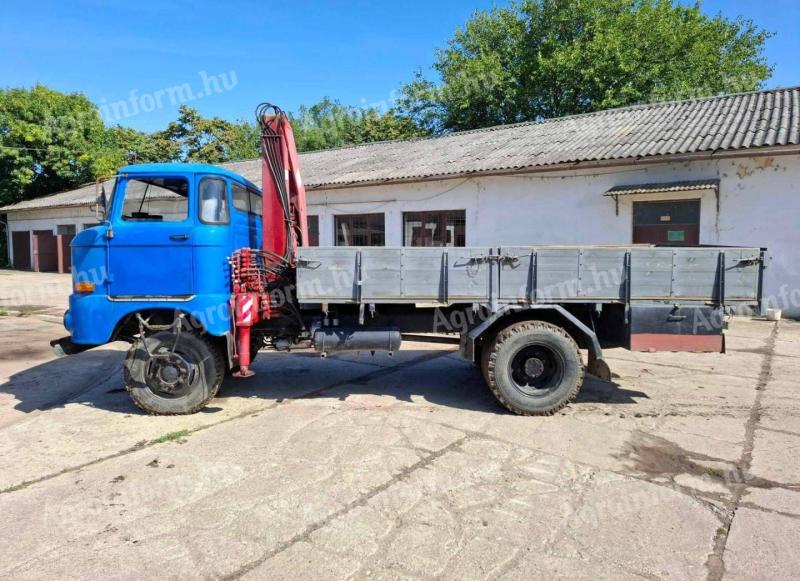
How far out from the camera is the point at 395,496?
3.55m

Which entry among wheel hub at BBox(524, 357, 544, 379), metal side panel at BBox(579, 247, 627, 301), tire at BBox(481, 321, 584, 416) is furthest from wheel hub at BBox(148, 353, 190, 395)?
metal side panel at BBox(579, 247, 627, 301)

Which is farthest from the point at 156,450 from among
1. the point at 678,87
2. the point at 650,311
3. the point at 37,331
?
the point at 678,87

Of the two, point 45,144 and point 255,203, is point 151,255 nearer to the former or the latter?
point 255,203

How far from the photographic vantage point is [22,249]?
28.8 metres

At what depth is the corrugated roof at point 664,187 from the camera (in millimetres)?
11000

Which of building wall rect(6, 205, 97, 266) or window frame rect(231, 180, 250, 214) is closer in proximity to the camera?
window frame rect(231, 180, 250, 214)

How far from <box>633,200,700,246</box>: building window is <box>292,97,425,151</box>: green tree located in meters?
19.7

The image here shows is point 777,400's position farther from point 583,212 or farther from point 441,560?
point 583,212

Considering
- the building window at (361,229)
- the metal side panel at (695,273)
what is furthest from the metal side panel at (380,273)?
the building window at (361,229)

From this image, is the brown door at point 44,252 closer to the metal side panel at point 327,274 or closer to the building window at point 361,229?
the building window at point 361,229

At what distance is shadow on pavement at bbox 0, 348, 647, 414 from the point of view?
583 centimetres

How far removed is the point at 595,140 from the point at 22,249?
30.4 metres

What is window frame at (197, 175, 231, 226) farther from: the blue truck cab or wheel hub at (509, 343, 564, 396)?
wheel hub at (509, 343, 564, 396)

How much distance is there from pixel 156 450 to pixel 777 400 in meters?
6.37
